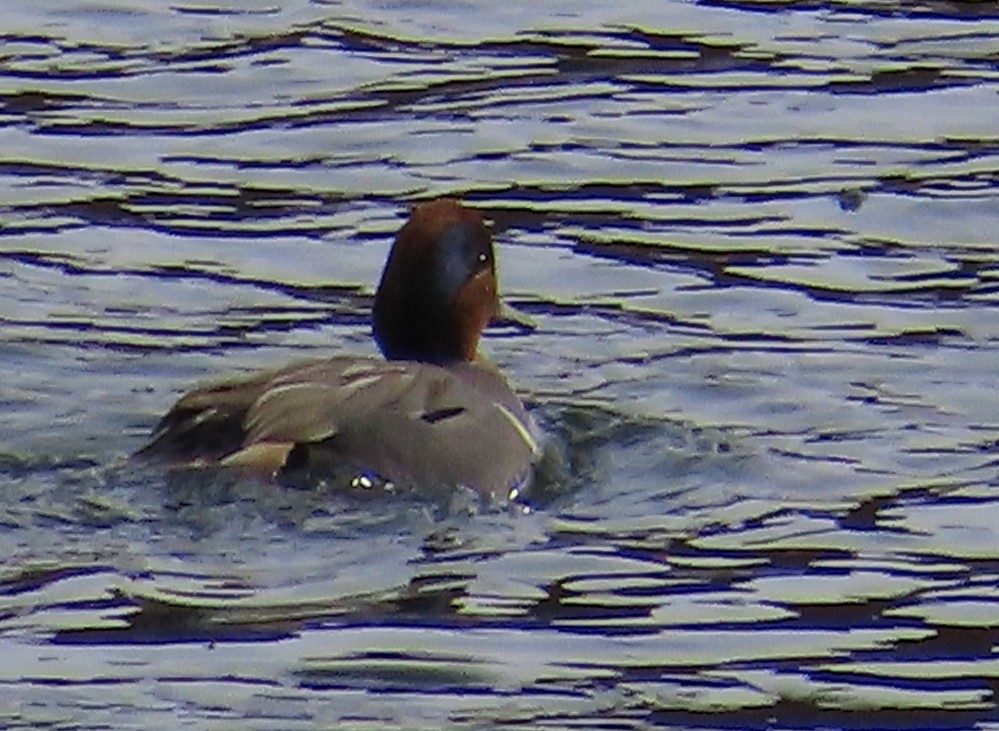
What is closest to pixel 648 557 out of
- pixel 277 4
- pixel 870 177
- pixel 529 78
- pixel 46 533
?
pixel 46 533

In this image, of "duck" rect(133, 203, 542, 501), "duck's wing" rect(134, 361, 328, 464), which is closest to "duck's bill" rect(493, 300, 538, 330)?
"duck" rect(133, 203, 542, 501)

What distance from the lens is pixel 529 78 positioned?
1631 cm

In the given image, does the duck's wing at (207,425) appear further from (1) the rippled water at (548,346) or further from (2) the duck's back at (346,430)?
(1) the rippled water at (548,346)

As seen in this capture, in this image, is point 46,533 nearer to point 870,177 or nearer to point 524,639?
point 524,639

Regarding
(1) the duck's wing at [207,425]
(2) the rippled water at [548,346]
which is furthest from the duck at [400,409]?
(2) the rippled water at [548,346]

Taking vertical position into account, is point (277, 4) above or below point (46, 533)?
above

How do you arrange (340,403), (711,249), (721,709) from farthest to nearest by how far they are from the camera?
1. (711,249)
2. (340,403)
3. (721,709)

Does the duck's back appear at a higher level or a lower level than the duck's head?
lower

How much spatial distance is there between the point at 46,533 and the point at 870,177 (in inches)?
210

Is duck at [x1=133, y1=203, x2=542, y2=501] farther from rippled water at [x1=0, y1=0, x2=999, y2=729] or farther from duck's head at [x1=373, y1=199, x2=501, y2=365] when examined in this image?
rippled water at [x1=0, y1=0, x2=999, y2=729]

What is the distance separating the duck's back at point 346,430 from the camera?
11266 mm

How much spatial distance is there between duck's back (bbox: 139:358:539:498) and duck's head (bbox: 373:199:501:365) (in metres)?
0.52

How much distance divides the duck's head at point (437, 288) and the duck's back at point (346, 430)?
52 cm

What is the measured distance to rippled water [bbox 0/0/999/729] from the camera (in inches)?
380
